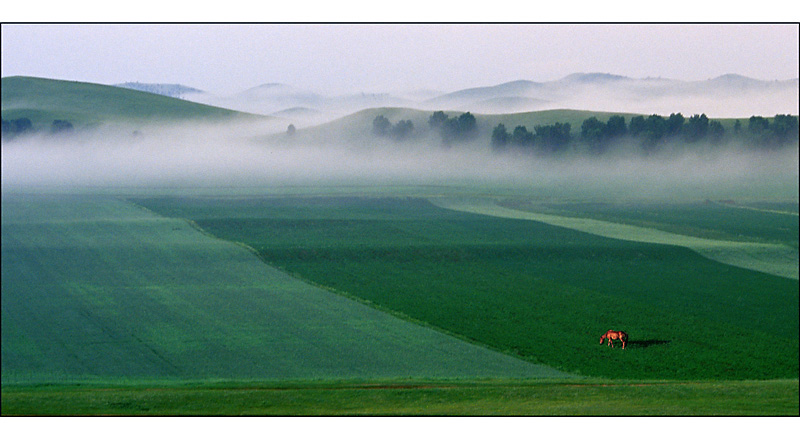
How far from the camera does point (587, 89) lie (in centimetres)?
2597

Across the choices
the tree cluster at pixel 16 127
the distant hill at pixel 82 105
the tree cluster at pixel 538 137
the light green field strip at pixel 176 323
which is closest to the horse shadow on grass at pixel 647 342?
the light green field strip at pixel 176 323

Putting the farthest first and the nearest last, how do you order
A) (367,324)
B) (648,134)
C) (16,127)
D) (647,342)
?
(648,134) < (16,127) < (367,324) < (647,342)

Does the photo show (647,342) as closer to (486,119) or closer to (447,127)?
(486,119)

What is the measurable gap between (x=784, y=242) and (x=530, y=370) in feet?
87.5

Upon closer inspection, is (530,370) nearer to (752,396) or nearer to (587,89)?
(752,396)

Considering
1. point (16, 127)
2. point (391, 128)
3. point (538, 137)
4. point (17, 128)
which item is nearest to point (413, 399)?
point (17, 128)

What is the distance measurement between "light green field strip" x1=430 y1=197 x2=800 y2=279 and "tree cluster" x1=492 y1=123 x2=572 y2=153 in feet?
20.1

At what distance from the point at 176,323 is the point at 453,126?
65.3 ft

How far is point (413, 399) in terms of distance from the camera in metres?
17.8

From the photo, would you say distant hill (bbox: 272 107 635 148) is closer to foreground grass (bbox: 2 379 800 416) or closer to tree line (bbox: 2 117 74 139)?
foreground grass (bbox: 2 379 800 416)

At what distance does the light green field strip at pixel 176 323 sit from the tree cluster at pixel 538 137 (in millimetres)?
12466

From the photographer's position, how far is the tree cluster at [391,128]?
139 ft

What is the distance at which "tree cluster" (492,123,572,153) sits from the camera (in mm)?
35625

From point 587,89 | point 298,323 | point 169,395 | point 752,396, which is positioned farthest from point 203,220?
point 752,396
